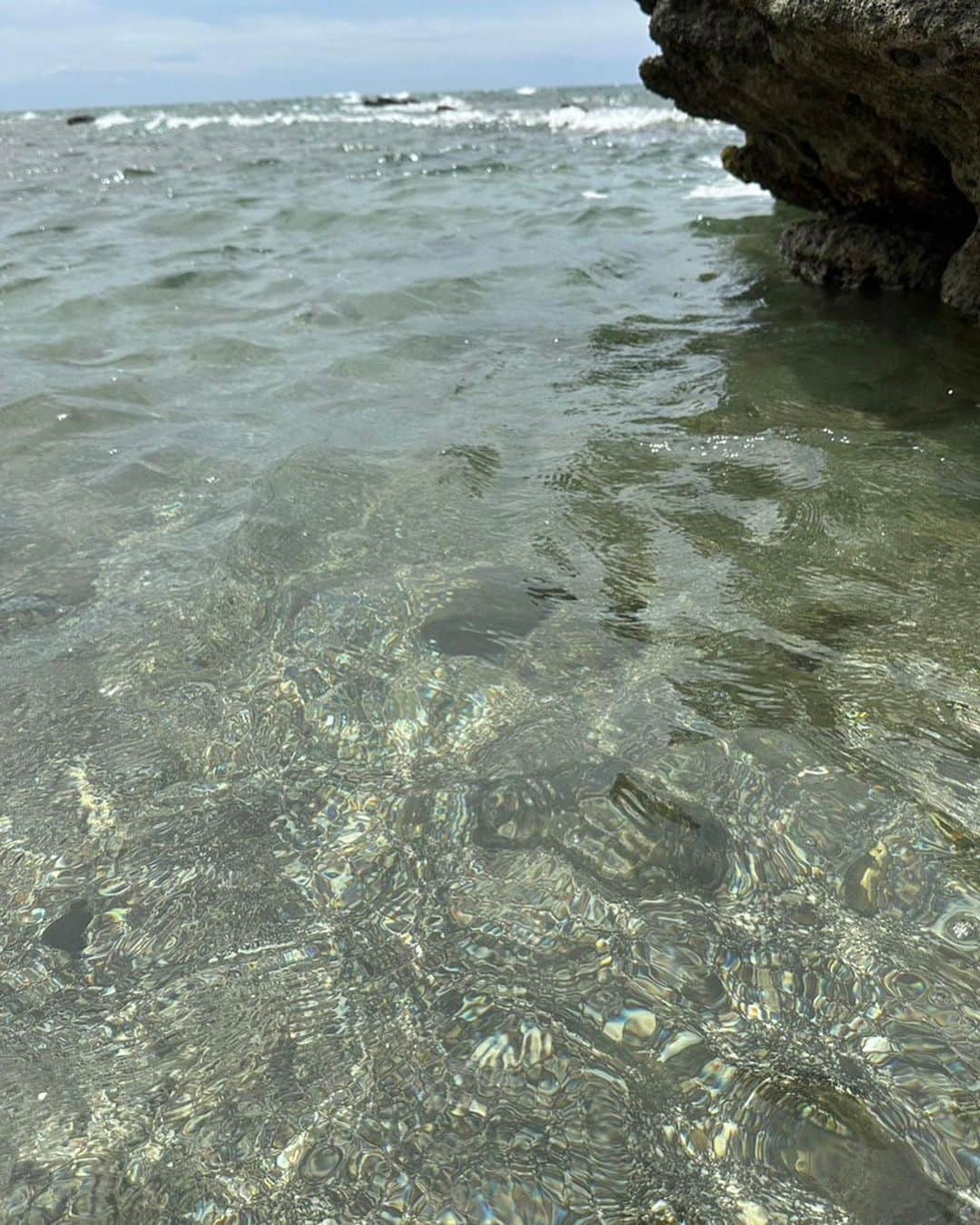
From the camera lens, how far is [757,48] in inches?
213

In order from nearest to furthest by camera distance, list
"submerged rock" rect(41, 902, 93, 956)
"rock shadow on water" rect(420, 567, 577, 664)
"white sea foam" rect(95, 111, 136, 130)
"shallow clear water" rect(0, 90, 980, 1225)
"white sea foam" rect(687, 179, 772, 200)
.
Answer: "shallow clear water" rect(0, 90, 980, 1225) → "submerged rock" rect(41, 902, 93, 956) → "rock shadow on water" rect(420, 567, 577, 664) → "white sea foam" rect(687, 179, 772, 200) → "white sea foam" rect(95, 111, 136, 130)

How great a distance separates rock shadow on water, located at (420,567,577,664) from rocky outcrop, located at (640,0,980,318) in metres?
2.82

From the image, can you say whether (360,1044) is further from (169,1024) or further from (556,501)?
(556,501)

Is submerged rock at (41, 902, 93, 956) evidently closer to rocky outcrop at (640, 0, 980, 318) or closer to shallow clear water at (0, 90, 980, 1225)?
shallow clear water at (0, 90, 980, 1225)

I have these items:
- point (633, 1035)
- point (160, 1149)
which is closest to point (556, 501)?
point (633, 1035)

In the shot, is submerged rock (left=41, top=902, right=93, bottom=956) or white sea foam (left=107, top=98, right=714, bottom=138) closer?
submerged rock (left=41, top=902, right=93, bottom=956)

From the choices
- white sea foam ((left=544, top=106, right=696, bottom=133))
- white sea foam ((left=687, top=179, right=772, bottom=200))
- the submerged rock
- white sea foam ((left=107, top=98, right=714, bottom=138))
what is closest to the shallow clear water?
the submerged rock

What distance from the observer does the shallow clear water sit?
1.57 metres

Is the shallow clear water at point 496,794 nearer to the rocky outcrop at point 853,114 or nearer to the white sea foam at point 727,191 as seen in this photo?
the rocky outcrop at point 853,114

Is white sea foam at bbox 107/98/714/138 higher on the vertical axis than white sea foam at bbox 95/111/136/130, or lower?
lower

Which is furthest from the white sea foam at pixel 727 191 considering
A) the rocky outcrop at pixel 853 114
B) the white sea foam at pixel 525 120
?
the white sea foam at pixel 525 120

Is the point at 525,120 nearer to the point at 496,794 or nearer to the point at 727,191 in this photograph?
the point at 727,191

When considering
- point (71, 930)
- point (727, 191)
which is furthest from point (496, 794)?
point (727, 191)

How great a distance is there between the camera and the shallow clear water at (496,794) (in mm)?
1568
